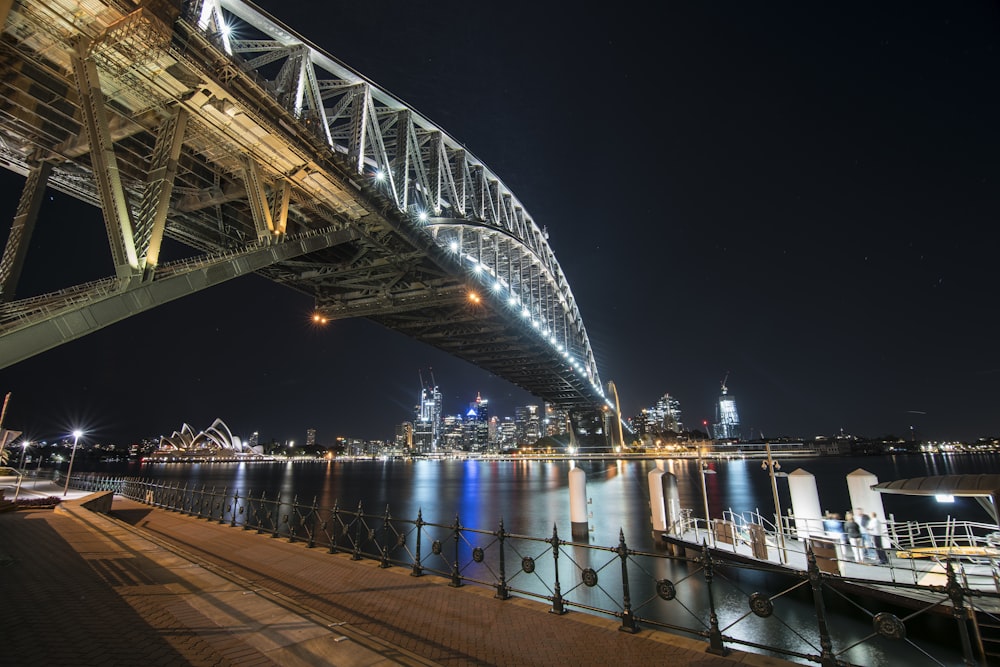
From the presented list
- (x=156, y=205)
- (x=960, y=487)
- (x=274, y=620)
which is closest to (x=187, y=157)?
(x=156, y=205)

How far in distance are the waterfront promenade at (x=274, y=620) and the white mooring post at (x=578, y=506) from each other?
15.8 meters

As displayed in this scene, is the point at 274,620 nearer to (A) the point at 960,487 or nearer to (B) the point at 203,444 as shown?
(A) the point at 960,487

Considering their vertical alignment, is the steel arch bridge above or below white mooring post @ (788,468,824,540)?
above

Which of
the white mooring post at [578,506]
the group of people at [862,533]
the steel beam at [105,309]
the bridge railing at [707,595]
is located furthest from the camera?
the white mooring post at [578,506]

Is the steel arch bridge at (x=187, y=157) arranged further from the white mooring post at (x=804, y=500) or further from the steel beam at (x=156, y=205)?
the white mooring post at (x=804, y=500)

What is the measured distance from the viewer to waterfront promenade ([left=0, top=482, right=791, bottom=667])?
5.42 meters

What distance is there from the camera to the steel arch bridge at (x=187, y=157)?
1024 cm

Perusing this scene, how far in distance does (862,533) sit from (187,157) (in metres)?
23.7

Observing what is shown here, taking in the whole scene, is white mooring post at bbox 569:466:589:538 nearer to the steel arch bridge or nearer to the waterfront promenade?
the steel arch bridge

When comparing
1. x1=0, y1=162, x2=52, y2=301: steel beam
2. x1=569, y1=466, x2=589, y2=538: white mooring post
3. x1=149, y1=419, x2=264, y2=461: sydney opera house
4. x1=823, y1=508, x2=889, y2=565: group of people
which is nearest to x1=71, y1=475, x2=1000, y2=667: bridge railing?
x1=823, y1=508, x2=889, y2=565: group of people

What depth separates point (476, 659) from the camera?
5.93m

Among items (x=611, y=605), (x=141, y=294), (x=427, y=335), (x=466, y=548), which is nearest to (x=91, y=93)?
(x=141, y=294)

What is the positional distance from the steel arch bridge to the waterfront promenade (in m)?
4.47

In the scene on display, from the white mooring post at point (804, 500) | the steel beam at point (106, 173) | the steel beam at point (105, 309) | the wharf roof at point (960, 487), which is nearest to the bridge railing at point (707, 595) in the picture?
the white mooring post at point (804, 500)
